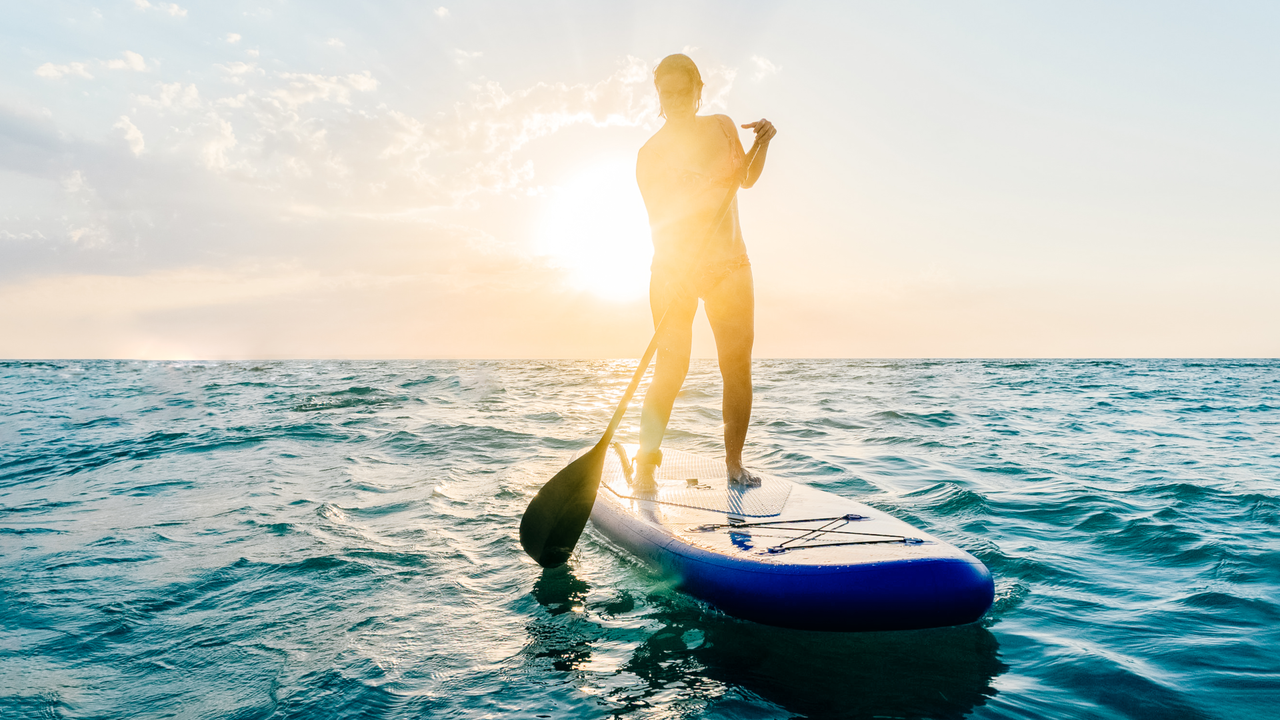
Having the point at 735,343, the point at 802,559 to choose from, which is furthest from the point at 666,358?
the point at 802,559

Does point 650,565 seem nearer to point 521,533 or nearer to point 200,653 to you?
point 521,533

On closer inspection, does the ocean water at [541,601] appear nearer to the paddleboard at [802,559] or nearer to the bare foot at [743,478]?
the paddleboard at [802,559]

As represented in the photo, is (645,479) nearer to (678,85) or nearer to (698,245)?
(698,245)

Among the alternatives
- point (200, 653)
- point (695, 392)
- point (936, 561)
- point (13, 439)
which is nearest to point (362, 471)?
point (200, 653)

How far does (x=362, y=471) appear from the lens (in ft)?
19.6

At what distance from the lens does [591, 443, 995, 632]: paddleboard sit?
7.35ft

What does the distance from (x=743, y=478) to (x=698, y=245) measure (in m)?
1.44

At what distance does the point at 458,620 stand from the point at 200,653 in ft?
3.05

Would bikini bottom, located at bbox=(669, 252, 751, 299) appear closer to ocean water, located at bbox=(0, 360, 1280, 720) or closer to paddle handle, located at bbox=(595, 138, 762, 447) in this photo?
paddle handle, located at bbox=(595, 138, 762, 447)

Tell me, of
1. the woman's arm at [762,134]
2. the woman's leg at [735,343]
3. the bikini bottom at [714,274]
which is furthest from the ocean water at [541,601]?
the woman's arm at [762,134]

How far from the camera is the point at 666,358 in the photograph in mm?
4016

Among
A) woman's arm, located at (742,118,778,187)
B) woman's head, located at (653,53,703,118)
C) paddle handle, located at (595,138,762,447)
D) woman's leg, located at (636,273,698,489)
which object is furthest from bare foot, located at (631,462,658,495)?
woman's head, located at (653,53,703,118)

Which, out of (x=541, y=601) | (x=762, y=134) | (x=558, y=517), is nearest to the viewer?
(x=541, y=601)

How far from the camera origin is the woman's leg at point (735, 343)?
154 inches
